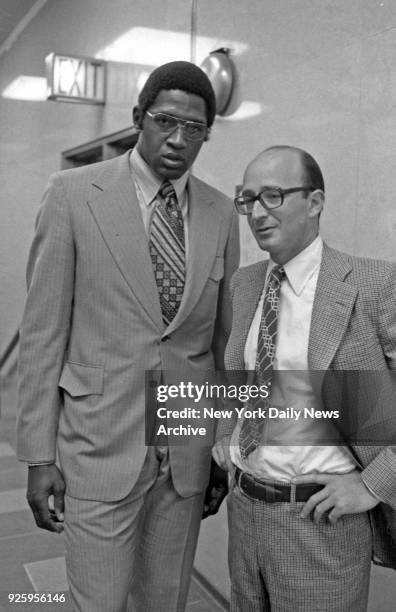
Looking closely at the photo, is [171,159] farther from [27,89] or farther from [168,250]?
[27,89]

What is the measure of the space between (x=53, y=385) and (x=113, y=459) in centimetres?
24

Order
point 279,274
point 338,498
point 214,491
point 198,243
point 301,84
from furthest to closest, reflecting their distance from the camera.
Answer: point 301,84, point 214,491, point 198,243, point 279,274, point 338,498

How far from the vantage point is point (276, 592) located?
141 centimetres

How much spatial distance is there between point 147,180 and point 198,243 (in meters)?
0.21

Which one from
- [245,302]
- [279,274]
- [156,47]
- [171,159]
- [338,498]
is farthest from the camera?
[156,47]

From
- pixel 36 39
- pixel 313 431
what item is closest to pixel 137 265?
pixel 313 431

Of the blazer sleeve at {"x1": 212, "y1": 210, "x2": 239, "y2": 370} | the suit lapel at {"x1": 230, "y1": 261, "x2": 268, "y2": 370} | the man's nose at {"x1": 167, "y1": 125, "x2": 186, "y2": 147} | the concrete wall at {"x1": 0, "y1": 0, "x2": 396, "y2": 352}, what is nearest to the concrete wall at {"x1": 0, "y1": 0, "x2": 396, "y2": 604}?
the concrete wall at {"x1": 0, "y1": 0, "x2": 396, "y2": 352}

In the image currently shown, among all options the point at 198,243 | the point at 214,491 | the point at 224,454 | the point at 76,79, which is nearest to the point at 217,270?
the point at 198,243

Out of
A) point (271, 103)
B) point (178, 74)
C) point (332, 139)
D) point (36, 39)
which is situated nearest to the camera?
Result: point (178, 74)

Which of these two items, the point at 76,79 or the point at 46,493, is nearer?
the point at 46,493

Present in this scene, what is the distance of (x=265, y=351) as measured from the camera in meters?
1.41

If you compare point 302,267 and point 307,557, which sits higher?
point 302,267

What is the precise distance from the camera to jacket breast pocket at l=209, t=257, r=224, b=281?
5.89 ft

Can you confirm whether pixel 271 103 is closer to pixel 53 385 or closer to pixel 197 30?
pixel 197 30
